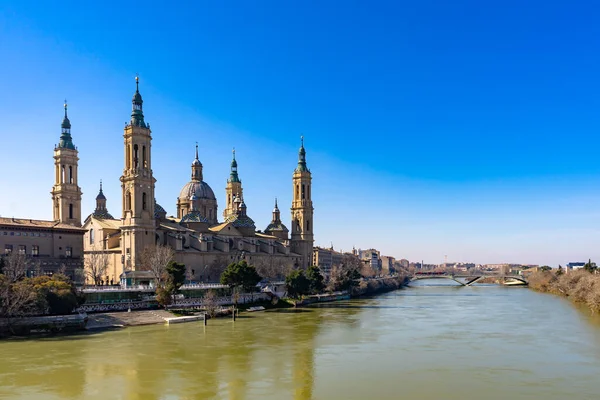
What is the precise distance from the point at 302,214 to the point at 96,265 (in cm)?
4196

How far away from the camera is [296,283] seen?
6159cm

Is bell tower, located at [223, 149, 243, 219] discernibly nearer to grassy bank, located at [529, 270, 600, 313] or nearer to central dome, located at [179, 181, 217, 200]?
central dome, located at [179, 181, 217, 200]

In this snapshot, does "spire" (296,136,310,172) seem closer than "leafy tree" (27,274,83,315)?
No

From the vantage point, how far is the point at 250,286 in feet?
185

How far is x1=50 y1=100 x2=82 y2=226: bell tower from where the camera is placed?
7212cm

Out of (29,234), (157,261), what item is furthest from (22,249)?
(157,261)

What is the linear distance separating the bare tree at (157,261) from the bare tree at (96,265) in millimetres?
5178

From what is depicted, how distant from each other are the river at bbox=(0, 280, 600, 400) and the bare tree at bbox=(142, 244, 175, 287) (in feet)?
30.6

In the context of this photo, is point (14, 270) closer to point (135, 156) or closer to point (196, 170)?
point (135, 156)

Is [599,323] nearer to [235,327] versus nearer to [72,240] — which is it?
[235,327]

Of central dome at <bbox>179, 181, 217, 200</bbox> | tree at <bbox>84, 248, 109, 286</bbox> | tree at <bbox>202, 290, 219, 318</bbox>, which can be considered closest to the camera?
tree at <bbox>202, 290, 219, 318</bbox>

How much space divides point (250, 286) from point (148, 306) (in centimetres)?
1229

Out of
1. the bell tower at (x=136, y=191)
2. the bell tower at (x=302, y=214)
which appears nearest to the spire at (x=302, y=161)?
the bell tower at (x=302, y=214)

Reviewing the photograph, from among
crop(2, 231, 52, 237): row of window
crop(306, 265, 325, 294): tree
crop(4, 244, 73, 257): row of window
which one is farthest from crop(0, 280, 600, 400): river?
crop(2, 231, 52, 237): row of window
